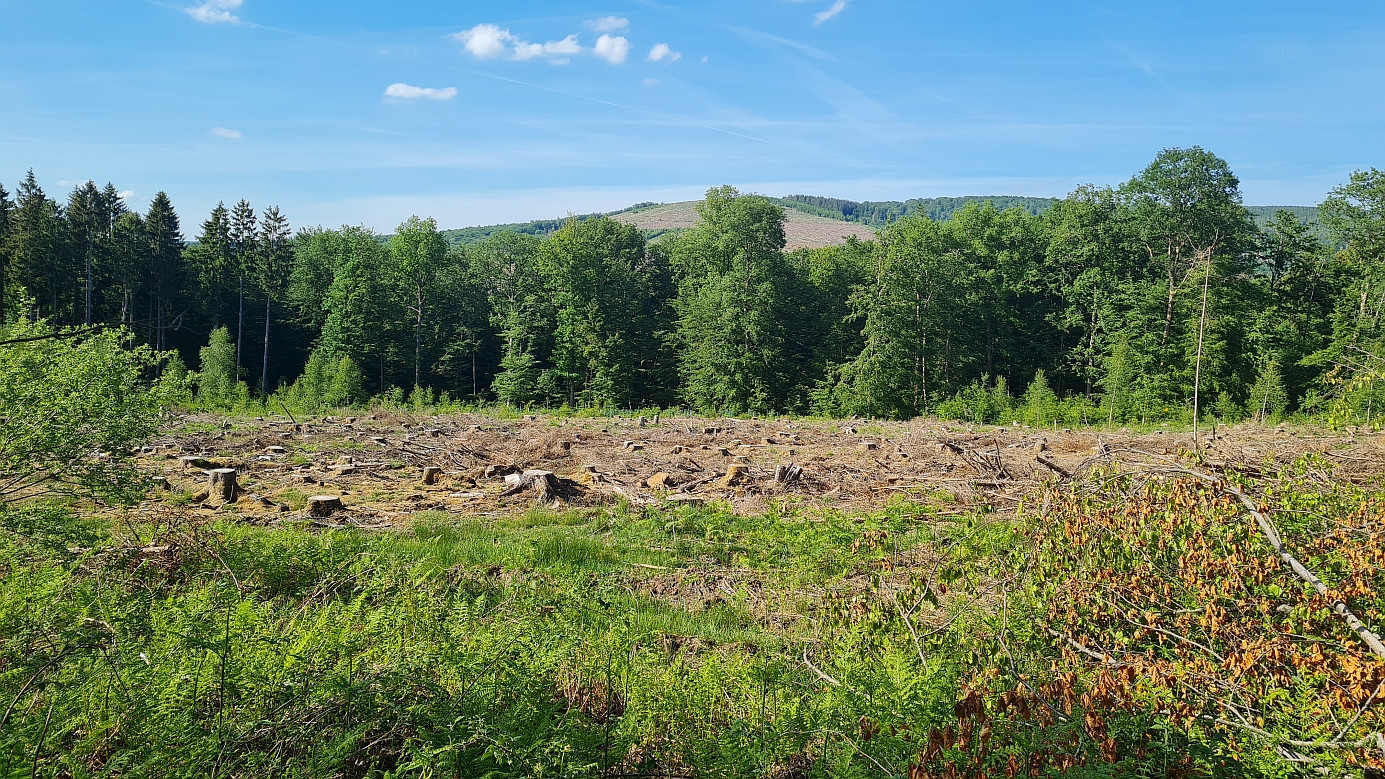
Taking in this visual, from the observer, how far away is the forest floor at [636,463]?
10.1 meters

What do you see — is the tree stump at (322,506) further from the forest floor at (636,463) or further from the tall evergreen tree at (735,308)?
the tall evergreen tree at (735,308)

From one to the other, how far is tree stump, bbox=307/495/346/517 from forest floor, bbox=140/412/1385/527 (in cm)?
13

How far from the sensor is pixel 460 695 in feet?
11.9

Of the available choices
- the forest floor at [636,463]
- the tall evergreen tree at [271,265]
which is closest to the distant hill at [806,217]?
the tall evergreen tree at [271,265]

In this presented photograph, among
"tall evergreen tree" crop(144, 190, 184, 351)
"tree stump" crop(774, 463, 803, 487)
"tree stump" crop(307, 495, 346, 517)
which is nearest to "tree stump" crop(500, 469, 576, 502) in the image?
"tree stump" crop(307, 495, 346, 517)

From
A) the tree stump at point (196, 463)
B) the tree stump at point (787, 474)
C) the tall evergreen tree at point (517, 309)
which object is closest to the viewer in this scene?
the tree stump at point (787, 474)

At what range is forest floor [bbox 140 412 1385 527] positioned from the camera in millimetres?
10148

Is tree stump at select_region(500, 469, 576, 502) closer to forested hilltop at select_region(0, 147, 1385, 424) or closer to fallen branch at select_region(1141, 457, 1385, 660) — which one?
fallen branch at select_region(1141, 457, 1385, 660)

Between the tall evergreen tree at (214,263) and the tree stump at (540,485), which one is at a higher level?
the tall evergreen tree at (214,263)

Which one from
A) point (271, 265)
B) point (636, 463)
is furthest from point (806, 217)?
point (636, 463)

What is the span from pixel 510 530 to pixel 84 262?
40.4m

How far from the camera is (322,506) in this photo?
964 centimetres

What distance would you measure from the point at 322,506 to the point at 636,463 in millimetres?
5519

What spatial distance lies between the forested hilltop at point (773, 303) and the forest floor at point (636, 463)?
8.52 m
